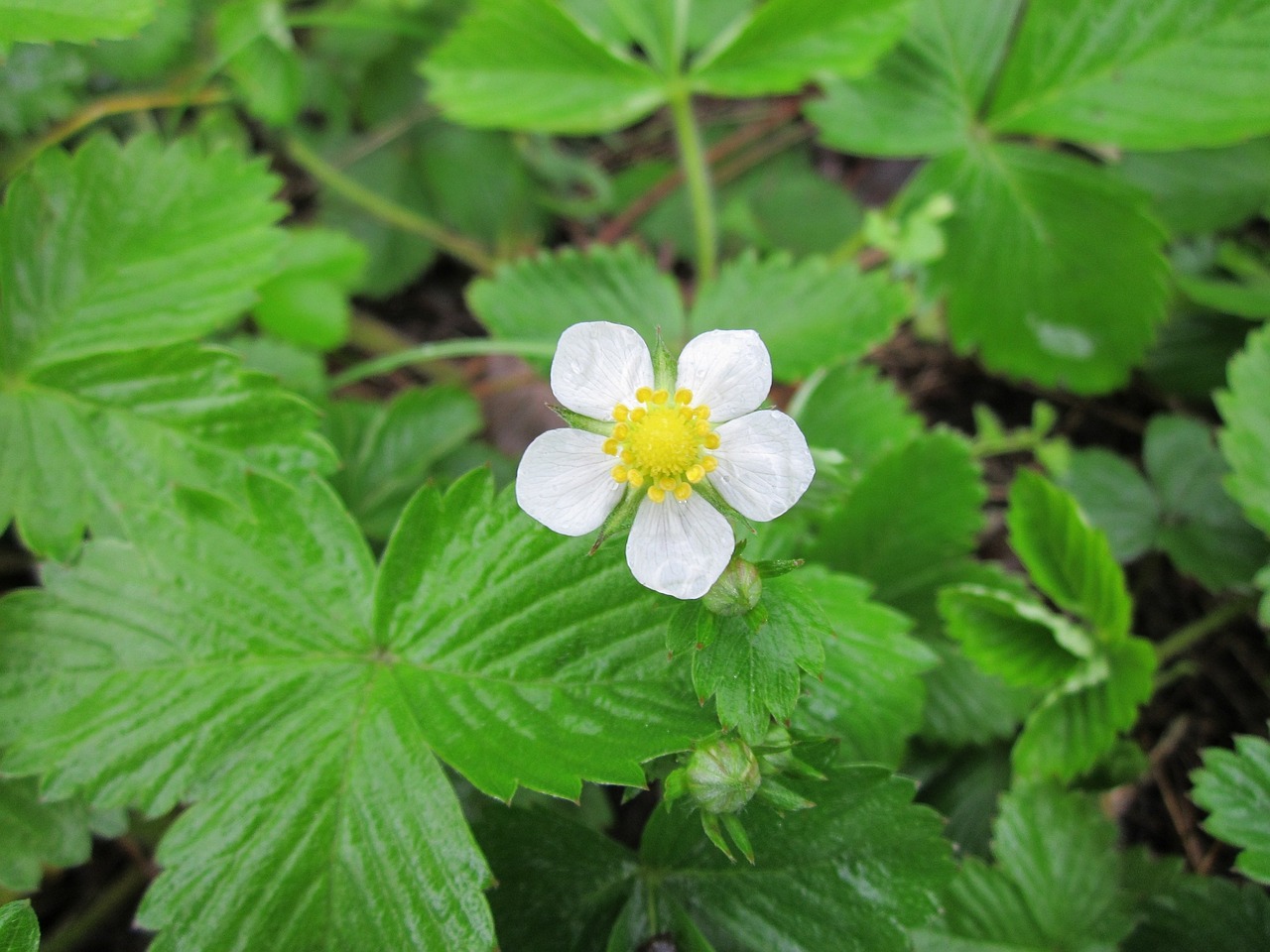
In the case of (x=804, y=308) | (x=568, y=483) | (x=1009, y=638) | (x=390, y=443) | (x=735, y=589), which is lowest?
(x=1009, y=638)

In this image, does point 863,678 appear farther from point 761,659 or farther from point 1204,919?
Answer: point 1204,919

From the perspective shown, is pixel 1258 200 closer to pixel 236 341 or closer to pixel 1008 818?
pixel 1008 818

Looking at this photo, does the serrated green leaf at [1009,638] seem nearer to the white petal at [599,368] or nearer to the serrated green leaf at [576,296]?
the white petal at [599,368]

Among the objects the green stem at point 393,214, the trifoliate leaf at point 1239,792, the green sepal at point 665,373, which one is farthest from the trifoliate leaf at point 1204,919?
the green stem at point 393,214

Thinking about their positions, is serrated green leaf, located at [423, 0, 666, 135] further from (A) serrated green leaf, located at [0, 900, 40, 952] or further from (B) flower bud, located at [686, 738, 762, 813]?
(A) serrated green leaf, located at [0, 900, 40, 952]

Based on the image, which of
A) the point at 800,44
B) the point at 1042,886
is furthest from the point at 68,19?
the point at 1042,886

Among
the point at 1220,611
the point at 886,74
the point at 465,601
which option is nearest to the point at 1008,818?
the point at 1220,611
